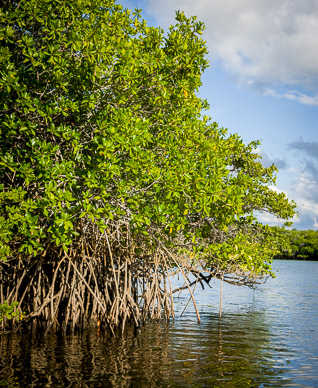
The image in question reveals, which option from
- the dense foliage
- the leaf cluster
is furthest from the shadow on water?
the leaf cluster

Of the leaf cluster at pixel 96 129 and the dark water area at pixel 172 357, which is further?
the leaf cluster at pixel 96 129

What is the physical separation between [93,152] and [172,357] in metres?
3.43

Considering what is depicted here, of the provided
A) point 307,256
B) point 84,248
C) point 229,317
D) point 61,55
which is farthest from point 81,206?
point 307,256

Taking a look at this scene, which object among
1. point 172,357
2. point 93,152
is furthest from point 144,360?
point 93,152

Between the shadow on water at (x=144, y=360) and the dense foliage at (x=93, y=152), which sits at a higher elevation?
the dense foliage at (x=93, y=152)

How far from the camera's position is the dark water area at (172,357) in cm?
551

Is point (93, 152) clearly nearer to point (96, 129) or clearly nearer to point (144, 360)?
point (96, 129)

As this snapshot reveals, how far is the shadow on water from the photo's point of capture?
5.48m

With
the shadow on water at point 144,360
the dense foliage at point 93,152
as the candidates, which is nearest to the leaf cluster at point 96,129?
the dense foliage at point 93,152

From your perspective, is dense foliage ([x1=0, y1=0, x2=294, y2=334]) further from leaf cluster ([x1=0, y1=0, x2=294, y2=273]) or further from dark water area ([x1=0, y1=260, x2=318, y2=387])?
dark water area ([x1=0, y1=260, x2=318, y2=387])

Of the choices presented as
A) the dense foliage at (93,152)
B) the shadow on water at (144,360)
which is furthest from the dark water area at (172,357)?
the dense foliage at (93,152)

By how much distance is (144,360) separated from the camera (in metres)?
6.44

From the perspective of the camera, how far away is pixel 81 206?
6.37 metres

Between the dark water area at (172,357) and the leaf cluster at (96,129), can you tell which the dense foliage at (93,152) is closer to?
the leaf cluster at (96,129)
